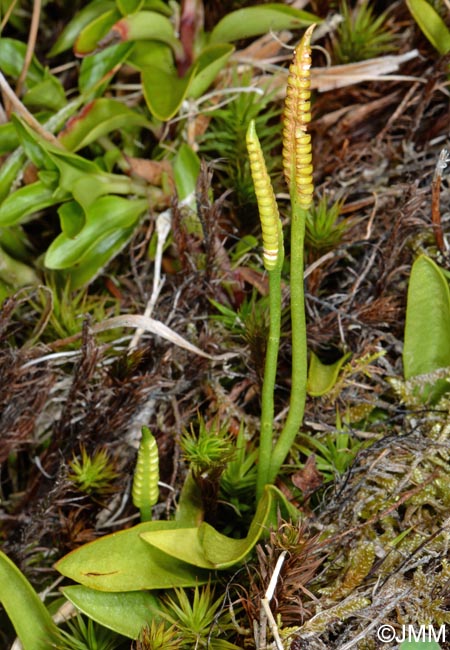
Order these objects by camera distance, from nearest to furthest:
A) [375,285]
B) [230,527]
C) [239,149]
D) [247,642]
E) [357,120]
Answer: [247,642] < [230,527] < [375,285] < [239,149] < [357,120]

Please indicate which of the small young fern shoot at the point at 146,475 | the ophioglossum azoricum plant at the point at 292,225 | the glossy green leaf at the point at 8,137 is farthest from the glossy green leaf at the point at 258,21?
the small young fern shoot at the point at 146,475

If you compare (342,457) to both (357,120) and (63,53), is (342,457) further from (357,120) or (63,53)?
(63,53)

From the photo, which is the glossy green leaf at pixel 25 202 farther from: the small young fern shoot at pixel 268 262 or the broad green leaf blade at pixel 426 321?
the broad green leaf blade at pixel 426 321

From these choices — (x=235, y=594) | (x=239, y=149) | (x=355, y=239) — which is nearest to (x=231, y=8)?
(x=239, y=149)

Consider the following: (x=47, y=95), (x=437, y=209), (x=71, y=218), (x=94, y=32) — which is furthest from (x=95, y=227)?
(x=437, y=209)

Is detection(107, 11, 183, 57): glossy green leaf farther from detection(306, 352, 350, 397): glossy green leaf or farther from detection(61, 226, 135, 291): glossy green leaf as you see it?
detection(306, 352, 350, 397): glossy green leaf

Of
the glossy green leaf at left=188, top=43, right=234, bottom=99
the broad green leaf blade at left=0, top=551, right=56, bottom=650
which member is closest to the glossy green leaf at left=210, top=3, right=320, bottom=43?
the glossy green leaf at left=188, top=43, right=234, bottom=99
